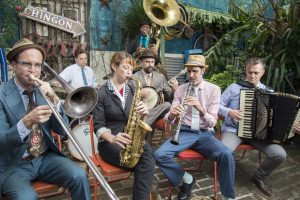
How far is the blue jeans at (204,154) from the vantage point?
3.11 meters

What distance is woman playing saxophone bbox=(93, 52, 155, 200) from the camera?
280 centimetres

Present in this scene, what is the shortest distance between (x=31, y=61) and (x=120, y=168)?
1262 mm

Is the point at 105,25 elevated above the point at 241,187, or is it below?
above

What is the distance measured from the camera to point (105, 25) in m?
7.59

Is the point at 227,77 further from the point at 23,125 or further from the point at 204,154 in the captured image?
the point at 23,125

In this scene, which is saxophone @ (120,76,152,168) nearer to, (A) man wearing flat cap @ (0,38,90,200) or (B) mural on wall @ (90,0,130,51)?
(A) man wearing flat cap @ (0,38,90,200)

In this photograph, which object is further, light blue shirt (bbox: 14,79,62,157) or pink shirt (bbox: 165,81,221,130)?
pink shirt (bbox: 165,81,221,130)

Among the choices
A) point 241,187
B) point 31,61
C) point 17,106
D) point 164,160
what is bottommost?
point 241,187

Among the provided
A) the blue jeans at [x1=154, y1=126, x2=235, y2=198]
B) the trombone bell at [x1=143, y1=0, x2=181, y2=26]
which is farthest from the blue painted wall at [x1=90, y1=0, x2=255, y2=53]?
the blue jeans at [x1=154, y1=126, x2=235, y2=198]

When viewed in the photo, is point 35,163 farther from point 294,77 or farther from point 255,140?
point 294,77

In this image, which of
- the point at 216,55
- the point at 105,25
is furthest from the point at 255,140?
the point at 105,25

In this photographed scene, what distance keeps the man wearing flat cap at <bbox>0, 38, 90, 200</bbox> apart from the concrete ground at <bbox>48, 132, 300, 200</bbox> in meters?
A: 0.94

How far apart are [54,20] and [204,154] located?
514 cm

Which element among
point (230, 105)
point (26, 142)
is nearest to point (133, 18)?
point (230, 105)
